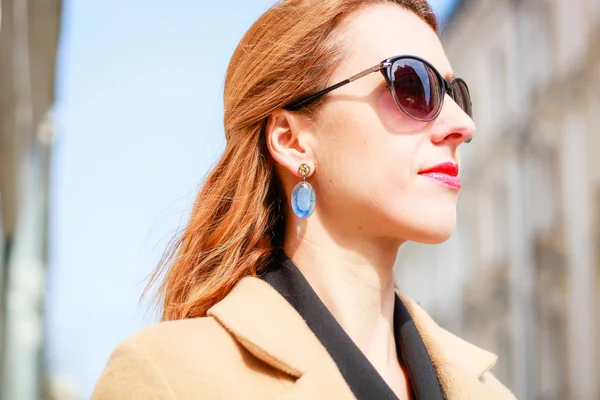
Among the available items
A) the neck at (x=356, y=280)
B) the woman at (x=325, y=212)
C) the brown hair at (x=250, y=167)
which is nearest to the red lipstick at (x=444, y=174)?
the woman at (x=325, y=212)

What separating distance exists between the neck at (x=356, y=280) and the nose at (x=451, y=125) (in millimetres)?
295

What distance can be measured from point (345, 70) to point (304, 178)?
294 millimetres

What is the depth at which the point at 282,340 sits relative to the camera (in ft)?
6.79

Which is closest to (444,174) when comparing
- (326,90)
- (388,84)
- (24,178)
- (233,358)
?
(388,84)

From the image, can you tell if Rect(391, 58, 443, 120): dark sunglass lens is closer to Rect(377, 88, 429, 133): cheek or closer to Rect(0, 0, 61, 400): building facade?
Rect(377, 88, 429, 133): cheek

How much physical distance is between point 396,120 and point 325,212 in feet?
1.00

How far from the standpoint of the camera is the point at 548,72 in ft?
62.5

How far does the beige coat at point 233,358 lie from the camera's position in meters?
1.93

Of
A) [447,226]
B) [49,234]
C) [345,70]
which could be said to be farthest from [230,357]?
[49,234]

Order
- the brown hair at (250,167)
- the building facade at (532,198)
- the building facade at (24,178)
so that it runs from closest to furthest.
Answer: the brown hair at (250,167), the building facade at (24,178), the building facade at (532,198)

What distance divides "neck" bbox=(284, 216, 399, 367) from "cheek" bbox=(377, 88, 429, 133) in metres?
0.29

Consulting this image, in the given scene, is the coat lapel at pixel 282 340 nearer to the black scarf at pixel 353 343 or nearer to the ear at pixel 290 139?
the black scarf at pixel 353 343

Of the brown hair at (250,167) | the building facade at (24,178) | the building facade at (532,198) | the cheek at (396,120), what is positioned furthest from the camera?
the building facade at (532,198)

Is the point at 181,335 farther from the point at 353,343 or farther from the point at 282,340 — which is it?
the point at 353,343
